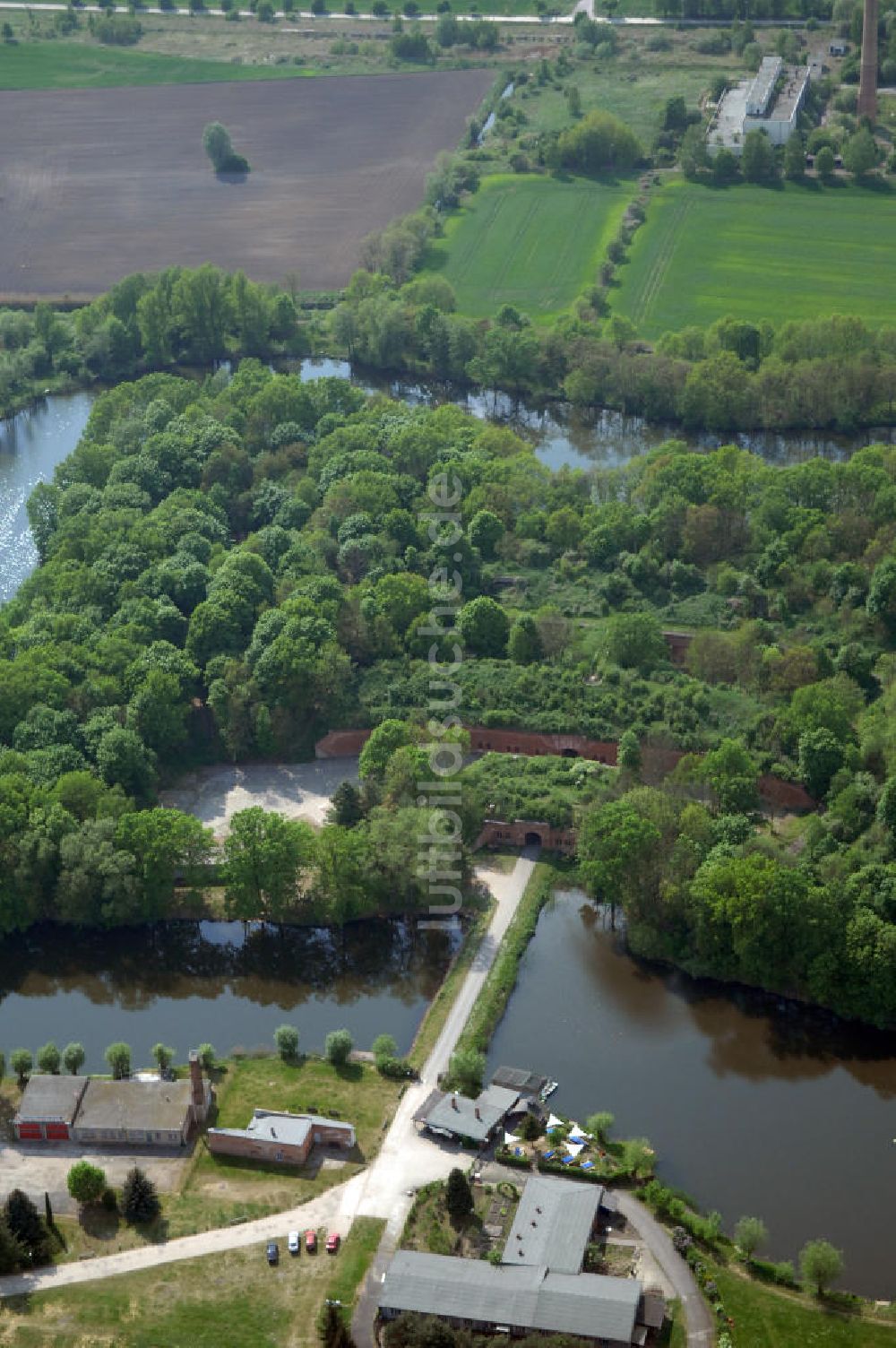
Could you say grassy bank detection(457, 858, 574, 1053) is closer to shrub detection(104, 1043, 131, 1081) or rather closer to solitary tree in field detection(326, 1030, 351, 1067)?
solitary tree in field detection(326, 1030, 351, 1067)

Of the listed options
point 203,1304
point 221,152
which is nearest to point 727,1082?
point 203,1304

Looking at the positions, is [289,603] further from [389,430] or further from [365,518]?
[389,430]

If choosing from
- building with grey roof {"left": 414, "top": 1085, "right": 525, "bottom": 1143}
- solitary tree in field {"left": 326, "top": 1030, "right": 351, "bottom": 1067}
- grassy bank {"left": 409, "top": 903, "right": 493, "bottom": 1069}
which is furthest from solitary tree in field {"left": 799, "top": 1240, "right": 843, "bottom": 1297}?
solitary tree in field {"left": 326, "top": 1030, "right": 351, "bottom": 1067}

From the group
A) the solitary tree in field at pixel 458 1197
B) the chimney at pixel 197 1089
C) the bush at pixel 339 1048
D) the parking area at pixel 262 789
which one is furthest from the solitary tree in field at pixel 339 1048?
the parking area at pixel 262 789

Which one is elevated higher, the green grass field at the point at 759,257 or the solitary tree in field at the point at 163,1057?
the green grass field at the point at 759,257

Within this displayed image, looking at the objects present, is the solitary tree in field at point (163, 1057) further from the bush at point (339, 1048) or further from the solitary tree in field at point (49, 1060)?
the bush at point (339, 1048)

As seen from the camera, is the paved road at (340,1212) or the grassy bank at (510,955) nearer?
the paved road at (340,1212)
